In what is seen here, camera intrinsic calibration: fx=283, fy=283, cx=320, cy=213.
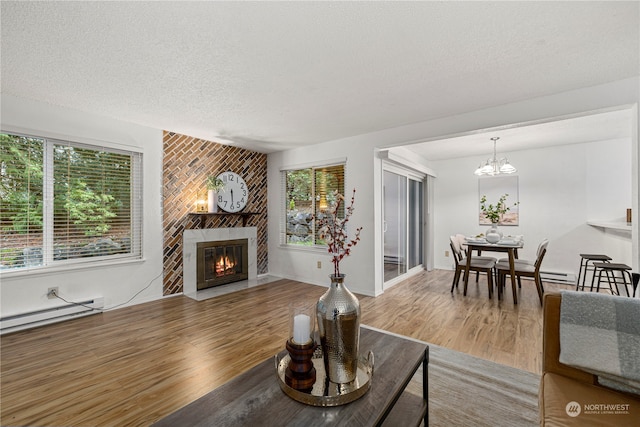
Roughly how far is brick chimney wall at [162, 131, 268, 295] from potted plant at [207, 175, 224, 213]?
0.70ft

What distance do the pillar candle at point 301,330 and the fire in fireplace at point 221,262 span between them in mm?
3531

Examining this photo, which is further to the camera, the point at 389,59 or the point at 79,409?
the point at 389,59

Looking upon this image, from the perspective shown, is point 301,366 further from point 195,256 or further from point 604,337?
point 195,256

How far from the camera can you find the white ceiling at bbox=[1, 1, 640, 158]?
1703 mm

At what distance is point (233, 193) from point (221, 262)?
1.17 m

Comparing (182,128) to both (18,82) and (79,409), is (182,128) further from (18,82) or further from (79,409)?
(79,409)

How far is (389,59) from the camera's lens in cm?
221

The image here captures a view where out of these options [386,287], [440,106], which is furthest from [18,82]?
[386,287]

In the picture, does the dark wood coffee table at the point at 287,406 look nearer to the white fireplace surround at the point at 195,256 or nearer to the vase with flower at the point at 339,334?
the vase with flower at the point at 339,334

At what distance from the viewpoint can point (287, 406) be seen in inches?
45.8

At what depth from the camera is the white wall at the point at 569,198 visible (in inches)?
174

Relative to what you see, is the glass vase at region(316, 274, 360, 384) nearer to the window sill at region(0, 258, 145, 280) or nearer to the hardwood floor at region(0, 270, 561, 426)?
the hardwood floor at region(0, 270, 561, 426)

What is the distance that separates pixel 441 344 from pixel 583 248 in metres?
3.94

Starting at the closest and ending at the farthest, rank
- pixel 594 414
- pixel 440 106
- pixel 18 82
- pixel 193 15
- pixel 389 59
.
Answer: pixel 594 414, pixel 193 15, pixel 389 59, pixel 18 82, pixel 440 106
